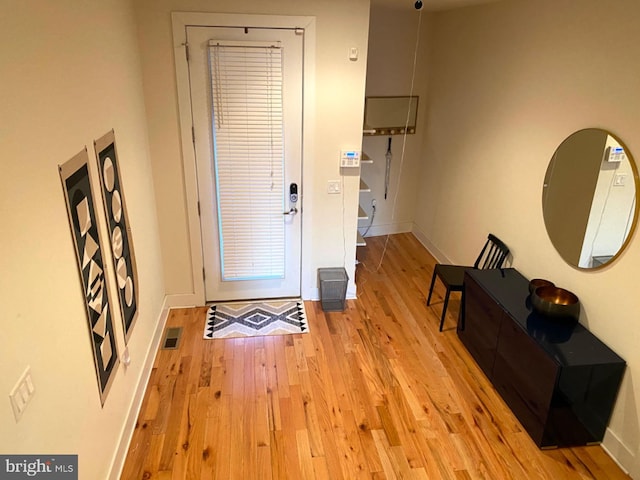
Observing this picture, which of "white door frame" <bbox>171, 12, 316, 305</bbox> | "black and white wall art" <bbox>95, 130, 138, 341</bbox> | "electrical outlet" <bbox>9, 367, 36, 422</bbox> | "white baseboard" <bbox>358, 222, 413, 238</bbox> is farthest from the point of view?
"white baseboard" <bbox>358, 222, 413, 238</bbox>

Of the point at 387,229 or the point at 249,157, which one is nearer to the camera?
the point at 249,157

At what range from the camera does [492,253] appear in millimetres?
3984

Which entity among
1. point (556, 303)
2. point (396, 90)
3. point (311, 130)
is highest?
point (396, 90)

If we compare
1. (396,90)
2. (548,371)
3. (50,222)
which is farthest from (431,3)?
(50,222)

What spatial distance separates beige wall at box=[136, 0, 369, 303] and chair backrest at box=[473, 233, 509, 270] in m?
1.15

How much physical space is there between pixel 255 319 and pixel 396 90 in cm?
291

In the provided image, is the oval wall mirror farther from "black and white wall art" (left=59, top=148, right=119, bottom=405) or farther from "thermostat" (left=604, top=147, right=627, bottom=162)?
"black and white wall art" (left=59, top=148, right=119, bottom=405)

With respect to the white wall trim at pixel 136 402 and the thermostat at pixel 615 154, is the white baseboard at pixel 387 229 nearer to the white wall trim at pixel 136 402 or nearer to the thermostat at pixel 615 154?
the white wall trim at pixel 136 402

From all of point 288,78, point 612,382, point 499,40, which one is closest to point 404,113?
point 499,40

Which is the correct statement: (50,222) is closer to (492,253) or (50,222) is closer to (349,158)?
(349,158)

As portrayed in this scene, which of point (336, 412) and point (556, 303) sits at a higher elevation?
point (556, 303)

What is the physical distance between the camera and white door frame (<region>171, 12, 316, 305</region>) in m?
3.28

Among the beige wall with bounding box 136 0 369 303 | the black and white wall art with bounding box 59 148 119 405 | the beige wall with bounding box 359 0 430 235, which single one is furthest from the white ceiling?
the black and white wall art with bounding box 59 148 119 405

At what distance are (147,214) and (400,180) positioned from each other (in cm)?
310
